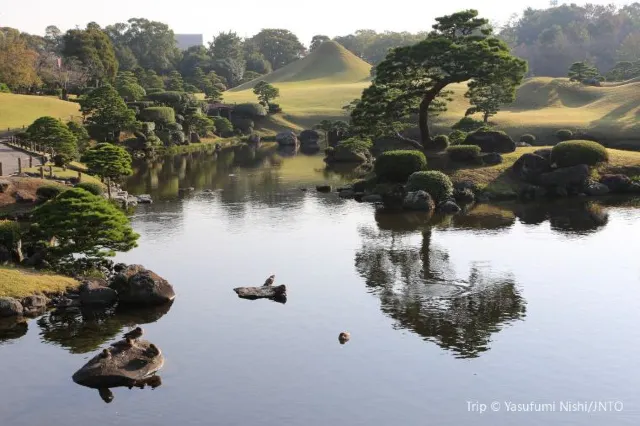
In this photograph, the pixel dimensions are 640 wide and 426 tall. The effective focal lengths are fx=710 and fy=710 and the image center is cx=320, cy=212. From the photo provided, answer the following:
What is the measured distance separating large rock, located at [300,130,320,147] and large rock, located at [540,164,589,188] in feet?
205

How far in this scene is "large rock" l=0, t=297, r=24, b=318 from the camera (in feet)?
90.0

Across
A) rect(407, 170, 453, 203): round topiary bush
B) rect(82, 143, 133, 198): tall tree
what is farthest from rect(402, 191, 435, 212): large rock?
rect(82, 143, 133, 198): tall tree

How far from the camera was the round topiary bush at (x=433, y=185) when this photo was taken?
2061 inches

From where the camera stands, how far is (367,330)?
86.2ft

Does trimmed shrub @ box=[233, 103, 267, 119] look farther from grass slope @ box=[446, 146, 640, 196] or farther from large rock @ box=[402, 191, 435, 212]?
large rock @ box=[402, 191, 435, 212]

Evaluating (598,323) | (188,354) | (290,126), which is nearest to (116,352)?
(188,354)

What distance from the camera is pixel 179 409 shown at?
20.0 meters

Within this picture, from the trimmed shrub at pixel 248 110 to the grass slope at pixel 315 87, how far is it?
3.23 m

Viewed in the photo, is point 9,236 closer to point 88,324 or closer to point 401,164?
point 88,324

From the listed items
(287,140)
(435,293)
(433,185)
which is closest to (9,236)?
(435,293)

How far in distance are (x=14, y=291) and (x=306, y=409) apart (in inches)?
581

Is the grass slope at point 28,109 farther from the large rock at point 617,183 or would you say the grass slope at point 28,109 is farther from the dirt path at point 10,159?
the large rock at point 617,183

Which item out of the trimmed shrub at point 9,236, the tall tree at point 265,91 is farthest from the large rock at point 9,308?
the tall tree at point 265,91

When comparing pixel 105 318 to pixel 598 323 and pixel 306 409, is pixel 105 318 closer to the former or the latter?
pixel 306 409
